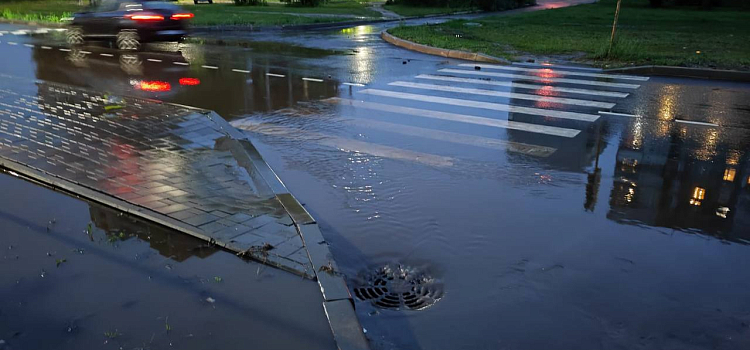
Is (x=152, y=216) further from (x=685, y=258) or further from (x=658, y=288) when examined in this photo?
(x=685, y=258)

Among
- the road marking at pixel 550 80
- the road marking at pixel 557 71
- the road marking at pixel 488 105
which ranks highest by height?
the road marking at pixel 557 71

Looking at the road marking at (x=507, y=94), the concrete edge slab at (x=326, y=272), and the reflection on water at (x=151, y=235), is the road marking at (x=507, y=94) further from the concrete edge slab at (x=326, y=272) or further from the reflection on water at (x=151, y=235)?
the reflection on water at (x=151, y=235)

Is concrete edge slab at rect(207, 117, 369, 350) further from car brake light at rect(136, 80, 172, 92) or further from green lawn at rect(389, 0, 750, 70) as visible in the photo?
green lawn at rect(389, 0, 750, 70)

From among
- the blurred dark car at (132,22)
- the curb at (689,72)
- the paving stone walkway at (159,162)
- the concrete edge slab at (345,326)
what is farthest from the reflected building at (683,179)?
the blurred dark car at (132,22)

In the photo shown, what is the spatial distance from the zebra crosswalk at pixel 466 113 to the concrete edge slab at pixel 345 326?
3638 mm

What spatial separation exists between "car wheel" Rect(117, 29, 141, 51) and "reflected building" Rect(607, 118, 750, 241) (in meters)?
15.1

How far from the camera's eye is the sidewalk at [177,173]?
16.3 feet

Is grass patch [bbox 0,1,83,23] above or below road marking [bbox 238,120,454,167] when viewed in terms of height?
above

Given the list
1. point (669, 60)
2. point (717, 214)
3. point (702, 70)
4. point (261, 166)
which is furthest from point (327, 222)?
point (669, 60)

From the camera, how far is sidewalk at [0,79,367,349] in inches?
196

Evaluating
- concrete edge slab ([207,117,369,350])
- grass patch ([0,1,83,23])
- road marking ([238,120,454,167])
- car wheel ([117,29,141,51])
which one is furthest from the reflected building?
grass patch ([0,1,83,23])

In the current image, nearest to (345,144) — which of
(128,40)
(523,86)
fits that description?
(523,86)

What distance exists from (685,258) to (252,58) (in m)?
14.0

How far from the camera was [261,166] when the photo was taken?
7.10 m
